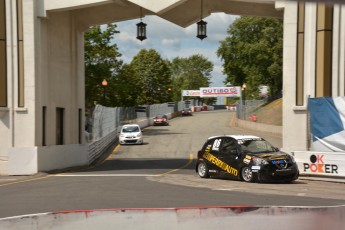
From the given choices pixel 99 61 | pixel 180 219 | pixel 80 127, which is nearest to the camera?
pixel 180 219

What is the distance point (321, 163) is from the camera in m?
18.0

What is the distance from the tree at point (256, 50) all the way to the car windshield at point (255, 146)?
53.8 metres

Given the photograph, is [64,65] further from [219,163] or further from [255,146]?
[255,146]

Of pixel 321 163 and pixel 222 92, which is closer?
pixel 321 163

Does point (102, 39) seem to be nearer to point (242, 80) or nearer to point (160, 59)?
point (242, 80)

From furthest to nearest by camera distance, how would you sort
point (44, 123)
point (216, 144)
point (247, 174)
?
point (44, 123) < point (216, 144) < point (247, 174)

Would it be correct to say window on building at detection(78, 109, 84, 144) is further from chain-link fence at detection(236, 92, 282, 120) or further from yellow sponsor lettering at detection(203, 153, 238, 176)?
chain-link fence at detection(236, 92, 282, 120)

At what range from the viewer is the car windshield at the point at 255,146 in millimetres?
17844

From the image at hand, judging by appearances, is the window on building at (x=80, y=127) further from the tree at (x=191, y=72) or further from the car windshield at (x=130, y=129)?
the tree at (x=191, y=72)

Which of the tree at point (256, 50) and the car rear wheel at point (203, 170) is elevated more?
the tree at point (256, 50)

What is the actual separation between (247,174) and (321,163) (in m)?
2.57

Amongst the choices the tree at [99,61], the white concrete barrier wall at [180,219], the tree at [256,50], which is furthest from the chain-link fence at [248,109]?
the white concrete barrier wall at [180,219]

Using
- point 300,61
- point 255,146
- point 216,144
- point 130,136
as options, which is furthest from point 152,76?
point 255,146

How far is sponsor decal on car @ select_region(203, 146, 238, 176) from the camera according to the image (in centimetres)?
1800
